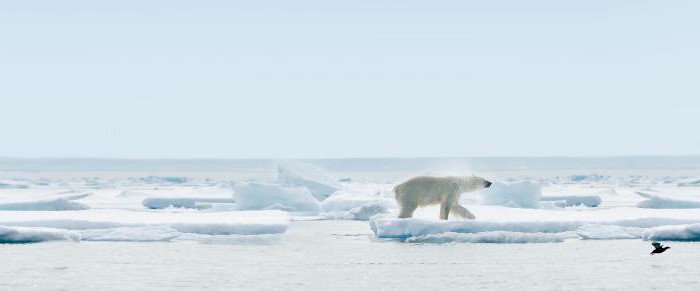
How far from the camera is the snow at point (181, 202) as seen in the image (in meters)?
31.7

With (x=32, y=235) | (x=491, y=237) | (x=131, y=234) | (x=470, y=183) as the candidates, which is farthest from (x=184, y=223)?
(x=491, y=237)

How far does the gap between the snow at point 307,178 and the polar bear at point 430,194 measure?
1349cm

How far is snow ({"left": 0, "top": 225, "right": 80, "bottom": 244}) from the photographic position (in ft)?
51.6

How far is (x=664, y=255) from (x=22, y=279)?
919 cm

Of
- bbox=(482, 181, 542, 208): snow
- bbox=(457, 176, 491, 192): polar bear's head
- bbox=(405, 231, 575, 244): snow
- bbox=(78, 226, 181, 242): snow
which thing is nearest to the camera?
bbox=(405, 231, 575, 244): snow

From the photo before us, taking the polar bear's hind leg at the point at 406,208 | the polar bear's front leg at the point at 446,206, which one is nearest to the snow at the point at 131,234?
the polar bear's hind leg at the point at 406,208

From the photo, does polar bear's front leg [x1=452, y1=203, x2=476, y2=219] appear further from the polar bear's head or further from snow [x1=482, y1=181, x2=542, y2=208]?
snow [x1=482, y1=181, x2=542, y2=208]

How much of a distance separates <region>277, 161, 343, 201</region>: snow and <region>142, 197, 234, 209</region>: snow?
303 centimetres

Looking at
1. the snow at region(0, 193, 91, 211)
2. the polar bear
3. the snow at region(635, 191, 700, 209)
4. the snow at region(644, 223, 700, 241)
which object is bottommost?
the snow at region(0, 193, 91, 211)

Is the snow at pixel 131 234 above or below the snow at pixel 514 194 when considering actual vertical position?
below

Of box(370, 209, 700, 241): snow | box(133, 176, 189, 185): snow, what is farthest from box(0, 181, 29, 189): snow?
box(370, 209, 700, 241): snow

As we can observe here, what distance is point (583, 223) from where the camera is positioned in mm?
16984

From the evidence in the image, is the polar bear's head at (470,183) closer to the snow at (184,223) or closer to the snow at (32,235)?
the snow at (184,223)

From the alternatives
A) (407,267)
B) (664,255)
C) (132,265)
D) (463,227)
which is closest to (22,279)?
(132,265)
